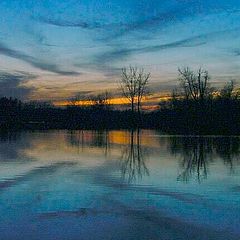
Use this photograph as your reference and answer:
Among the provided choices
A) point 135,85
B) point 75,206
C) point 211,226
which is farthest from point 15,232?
point 135,85

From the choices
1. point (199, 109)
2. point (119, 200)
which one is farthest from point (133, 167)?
point (199, 109)

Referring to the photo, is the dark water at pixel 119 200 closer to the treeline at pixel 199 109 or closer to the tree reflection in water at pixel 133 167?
the tree reflection in water at pixel 133 167

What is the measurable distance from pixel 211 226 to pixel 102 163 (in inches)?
417

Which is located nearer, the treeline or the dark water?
the dark water

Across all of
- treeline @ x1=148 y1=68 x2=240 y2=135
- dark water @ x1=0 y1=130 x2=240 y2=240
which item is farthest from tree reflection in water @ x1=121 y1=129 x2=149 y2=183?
treeline @ x1=148 y1=68 x2=240 y2=135

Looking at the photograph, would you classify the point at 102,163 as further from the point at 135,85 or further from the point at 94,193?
the point at 135,85

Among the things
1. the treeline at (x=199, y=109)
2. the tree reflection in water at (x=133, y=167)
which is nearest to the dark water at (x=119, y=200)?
the tree reflection in water at (x=133, y=167)

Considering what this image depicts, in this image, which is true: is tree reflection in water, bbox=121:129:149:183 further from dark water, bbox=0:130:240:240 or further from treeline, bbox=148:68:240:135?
treeline, bbox=148:68:240:135

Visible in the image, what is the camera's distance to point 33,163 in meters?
18.7

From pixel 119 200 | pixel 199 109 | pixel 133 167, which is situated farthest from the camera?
pixel 199 109

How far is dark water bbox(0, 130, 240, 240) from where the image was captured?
8.21 meters

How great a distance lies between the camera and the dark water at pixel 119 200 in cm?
821

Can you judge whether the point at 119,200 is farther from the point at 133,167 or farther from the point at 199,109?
the point at 199,109

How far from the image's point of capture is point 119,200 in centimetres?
1110
